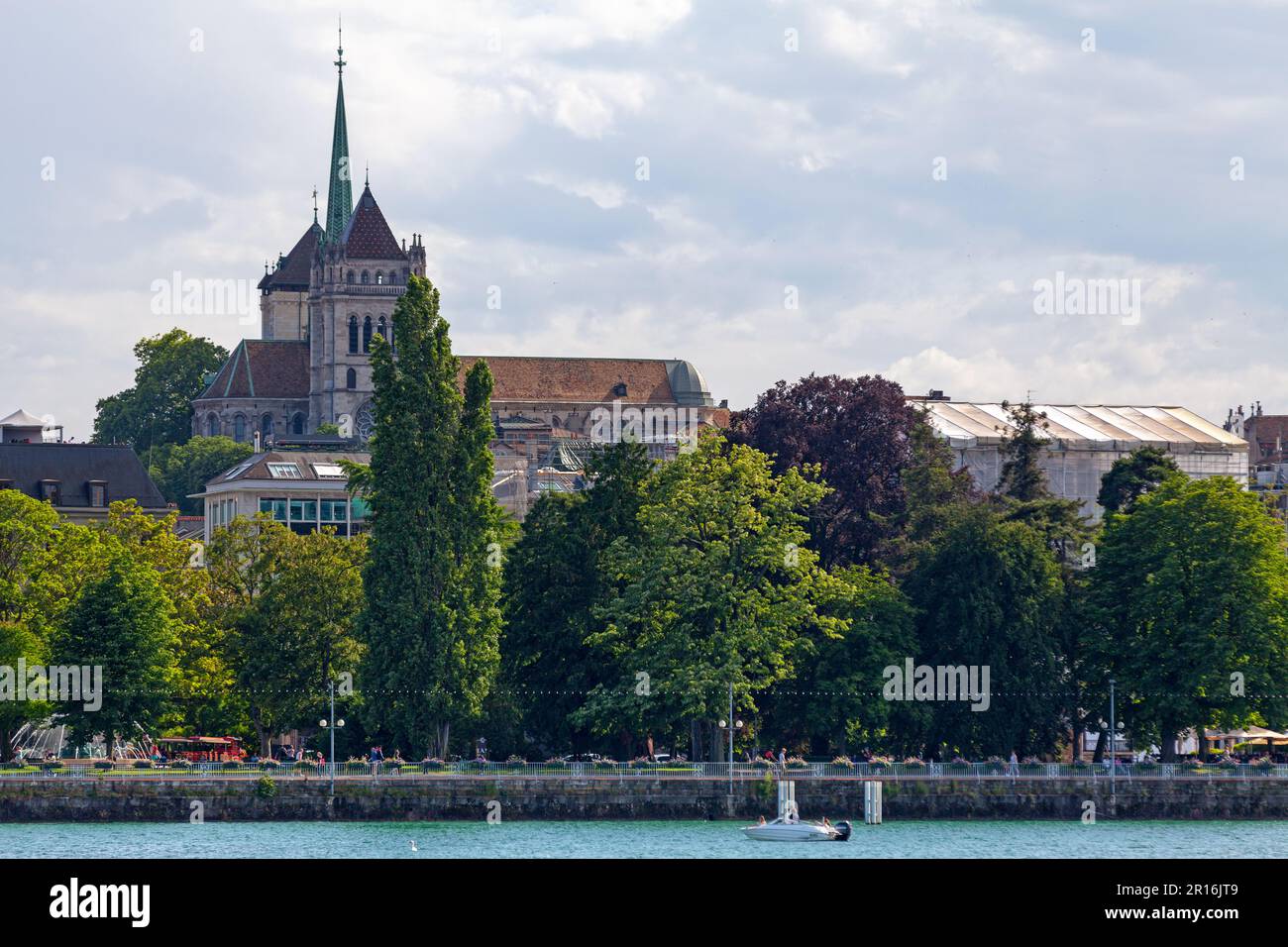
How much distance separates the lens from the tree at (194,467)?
182500 millimetres

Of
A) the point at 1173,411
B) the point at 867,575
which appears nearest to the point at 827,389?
the point at 867,575

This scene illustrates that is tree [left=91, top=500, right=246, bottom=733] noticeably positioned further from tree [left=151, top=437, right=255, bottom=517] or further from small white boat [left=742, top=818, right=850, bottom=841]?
tree [left=151, top=437, right=255, bottom=517]

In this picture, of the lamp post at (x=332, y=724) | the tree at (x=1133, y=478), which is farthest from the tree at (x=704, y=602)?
the tree at (x=1133, y=478)

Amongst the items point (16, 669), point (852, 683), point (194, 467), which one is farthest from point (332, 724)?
point (194, 467)

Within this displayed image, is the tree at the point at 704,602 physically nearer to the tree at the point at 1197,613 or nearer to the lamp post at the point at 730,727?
the lamp post at the point at 730,727

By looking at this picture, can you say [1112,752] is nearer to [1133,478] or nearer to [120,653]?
[1133,478]

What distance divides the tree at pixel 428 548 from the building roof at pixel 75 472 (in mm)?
66480

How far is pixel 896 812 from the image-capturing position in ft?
248

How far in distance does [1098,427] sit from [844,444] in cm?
5510

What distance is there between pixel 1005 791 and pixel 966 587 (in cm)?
917

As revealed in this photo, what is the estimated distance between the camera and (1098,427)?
150875mm

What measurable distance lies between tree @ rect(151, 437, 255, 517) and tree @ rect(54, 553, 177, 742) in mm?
95341
